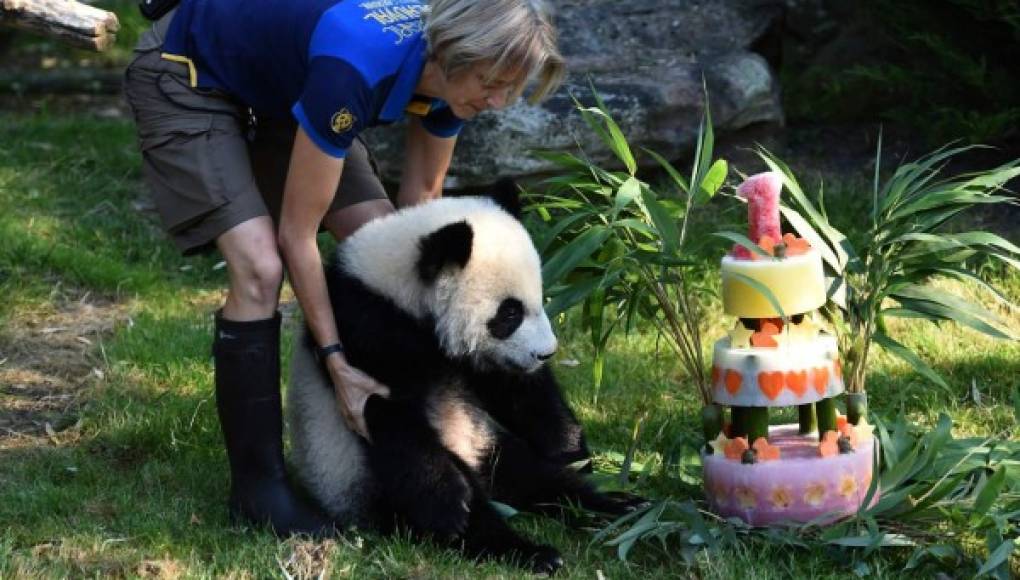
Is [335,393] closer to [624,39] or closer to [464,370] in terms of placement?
[464,370]

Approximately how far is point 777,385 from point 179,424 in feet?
6.52

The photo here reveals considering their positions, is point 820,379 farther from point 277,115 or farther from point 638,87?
point 638,87

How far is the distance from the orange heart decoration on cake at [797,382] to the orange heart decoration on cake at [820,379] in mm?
26

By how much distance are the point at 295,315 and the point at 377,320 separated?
212 centimetres

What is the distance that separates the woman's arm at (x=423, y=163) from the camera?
13.1 ft

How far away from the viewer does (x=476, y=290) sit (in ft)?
11.7

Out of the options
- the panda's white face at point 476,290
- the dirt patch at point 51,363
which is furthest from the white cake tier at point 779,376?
the dirt patch at point 51,363

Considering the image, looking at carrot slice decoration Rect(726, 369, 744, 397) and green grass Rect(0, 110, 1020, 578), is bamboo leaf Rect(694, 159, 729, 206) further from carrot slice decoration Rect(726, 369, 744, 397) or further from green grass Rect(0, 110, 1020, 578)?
green grass Rect(0, 110, 1020, 578)

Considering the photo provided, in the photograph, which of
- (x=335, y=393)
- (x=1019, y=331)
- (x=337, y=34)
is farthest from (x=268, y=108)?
(x=1019, y=331)

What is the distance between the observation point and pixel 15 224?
20.5ft

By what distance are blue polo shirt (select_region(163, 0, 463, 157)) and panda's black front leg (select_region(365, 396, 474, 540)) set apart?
2.23ft

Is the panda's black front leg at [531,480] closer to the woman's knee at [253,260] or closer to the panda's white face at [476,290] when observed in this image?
the panda's white face at [476,290]

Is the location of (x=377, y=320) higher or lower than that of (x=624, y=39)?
lower

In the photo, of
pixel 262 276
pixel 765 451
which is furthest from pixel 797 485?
pixel 262 276
